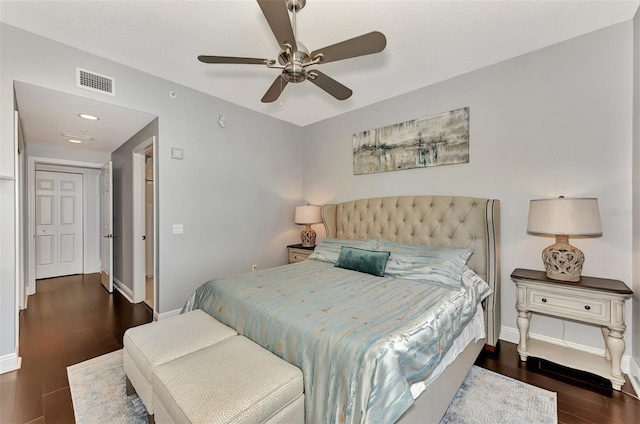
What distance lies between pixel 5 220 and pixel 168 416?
2.25 metres

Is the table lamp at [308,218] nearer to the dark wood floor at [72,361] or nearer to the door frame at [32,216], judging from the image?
the dark wood floor at [72,361]

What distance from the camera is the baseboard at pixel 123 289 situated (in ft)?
13.1

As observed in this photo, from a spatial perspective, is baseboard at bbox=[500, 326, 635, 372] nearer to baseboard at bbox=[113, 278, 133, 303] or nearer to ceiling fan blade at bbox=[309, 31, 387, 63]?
ceiling fan blade at bbox=[309, 31, 387, 63]

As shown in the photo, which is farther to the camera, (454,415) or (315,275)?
(315,275)

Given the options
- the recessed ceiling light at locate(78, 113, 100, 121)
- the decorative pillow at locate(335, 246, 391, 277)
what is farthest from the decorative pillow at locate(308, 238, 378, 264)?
the recessed ceiling light at locate(78, 113, 100, 121)

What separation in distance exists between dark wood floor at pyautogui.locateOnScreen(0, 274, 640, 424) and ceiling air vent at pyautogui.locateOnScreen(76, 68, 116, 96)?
250cm

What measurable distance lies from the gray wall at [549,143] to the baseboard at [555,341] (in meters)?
0.02

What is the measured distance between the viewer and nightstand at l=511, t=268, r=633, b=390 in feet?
6.44

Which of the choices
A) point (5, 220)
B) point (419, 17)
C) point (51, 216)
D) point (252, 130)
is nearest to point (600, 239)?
point (419, 17)

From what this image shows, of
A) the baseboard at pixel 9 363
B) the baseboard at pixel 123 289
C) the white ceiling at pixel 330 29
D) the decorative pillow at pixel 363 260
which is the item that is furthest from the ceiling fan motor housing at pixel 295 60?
the baseboard at pixel 123 289

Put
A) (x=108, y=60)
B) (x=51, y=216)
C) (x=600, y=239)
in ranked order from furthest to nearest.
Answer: (x=51, y=216), (x=108, y=60), (x=600, y=239)

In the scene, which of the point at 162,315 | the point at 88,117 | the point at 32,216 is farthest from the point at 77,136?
the point at 162,315

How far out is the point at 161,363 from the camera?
1.49 metres

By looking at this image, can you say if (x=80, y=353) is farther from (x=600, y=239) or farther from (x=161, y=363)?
(x=600, y=239)
